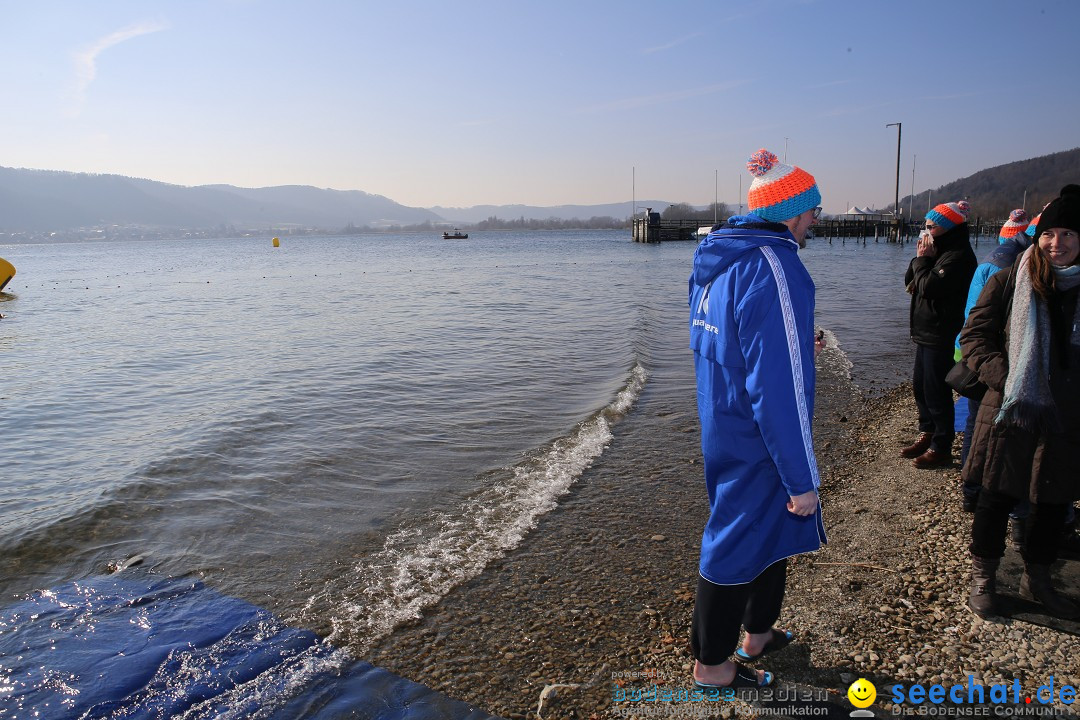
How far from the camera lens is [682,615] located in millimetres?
3754

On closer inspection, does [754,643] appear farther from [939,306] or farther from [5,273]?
[5,273]

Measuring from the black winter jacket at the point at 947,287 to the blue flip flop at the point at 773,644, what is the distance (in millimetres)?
3422

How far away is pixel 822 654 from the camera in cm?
311

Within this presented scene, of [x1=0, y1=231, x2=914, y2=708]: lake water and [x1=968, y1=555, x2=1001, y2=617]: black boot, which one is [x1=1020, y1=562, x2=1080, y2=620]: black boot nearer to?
[x1=968, y1=555, x2=1001, y2=617]: black boot

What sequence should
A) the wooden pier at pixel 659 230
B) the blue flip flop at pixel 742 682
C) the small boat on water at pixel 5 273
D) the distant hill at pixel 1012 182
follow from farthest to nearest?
the distant hill at pixel 1012 182
the wooden pier at pixel 659 230
the small boat on water at pixel 5 273
the blue flip flop at pixel 742 682

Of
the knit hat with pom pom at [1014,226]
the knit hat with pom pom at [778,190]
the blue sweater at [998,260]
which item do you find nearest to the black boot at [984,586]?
the blue sweater at [998,260]

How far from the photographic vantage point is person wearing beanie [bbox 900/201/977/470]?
17.1 feet

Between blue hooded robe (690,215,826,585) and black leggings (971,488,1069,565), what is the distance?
129 centimetres

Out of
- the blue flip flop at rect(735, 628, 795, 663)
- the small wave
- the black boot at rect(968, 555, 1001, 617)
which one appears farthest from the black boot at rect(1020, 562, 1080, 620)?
the small wave

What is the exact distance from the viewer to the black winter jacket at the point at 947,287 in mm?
5215

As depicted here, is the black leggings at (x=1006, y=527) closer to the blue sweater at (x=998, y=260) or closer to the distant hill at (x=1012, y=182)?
the blue sweater at (x=998, y=260)

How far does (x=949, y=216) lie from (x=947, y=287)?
0.60 meters

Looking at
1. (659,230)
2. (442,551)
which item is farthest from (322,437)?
(659,230)

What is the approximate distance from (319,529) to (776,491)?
419 cm
